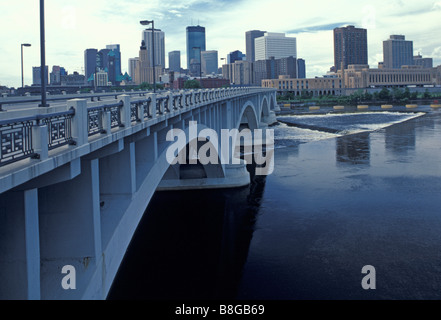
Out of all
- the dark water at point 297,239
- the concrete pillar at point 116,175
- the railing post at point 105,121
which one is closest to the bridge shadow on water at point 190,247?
Result: the dark water at point 297,239

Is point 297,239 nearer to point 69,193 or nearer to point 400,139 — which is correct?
point 69,193

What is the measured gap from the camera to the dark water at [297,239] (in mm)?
19688

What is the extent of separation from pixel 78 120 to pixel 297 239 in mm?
18195

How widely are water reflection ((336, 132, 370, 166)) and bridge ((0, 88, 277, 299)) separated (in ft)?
118

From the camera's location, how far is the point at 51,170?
794cm

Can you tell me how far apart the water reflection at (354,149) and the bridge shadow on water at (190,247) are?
49.7 feet

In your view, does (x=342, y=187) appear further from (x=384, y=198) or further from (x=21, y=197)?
(x=21, y=197)

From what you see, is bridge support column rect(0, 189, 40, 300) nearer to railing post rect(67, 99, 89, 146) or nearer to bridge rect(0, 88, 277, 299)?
bridge rect(0, 88, 277, 299)

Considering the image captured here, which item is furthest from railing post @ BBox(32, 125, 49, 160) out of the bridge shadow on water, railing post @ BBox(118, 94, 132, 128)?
the bridge shadow on water

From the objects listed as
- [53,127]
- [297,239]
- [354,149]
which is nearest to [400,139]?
[354,149]

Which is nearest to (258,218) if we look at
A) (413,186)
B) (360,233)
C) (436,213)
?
(360,233)

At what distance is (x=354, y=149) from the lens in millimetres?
55875

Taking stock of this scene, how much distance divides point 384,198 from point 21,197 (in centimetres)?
2908

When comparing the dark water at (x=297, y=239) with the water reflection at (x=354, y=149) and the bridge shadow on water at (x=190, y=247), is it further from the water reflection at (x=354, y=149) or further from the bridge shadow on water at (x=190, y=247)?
the water reflection at (x=354, y=149)
